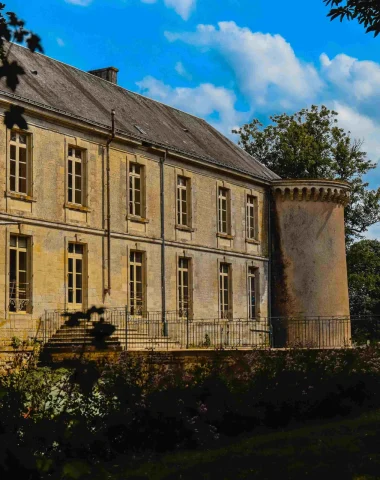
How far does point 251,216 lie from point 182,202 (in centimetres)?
403

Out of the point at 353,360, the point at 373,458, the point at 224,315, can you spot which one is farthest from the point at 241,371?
the point at 224,315

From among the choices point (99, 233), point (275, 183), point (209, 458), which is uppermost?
point (275, 183)

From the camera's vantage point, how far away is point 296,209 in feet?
104

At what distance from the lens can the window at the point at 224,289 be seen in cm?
2897

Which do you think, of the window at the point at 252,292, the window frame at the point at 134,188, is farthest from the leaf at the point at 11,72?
the window at the point at 252,292

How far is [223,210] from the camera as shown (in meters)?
29.6

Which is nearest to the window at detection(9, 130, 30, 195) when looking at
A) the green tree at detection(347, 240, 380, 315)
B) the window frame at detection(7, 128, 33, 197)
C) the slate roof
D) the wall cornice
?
the window frame at detection(7, 128, 33, 197)

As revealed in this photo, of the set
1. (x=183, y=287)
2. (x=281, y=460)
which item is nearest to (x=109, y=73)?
(x=183, y=287)

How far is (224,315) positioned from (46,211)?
27.7 ft

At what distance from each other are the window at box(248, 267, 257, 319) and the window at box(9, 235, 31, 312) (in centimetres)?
1028

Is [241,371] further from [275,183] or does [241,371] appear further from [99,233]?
[275,183]

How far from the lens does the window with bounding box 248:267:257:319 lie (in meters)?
30.3

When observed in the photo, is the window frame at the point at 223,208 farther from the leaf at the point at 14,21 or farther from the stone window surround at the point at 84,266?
the leaf at the point at 14,21

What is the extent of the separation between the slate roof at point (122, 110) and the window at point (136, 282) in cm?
342
